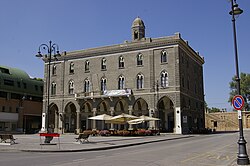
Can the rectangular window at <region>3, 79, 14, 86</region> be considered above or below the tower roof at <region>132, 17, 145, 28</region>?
below

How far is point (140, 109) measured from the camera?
4953 centimetres

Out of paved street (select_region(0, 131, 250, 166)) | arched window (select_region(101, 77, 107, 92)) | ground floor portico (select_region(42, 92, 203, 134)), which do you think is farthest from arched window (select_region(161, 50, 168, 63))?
paved street (select_region(0, 131, 250, 166))

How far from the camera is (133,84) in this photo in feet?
156

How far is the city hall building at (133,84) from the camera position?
44781mm

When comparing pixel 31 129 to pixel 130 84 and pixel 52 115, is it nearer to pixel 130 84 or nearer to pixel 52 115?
pixel 52 115

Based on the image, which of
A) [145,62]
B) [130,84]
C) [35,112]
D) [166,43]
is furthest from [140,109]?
[35,112]

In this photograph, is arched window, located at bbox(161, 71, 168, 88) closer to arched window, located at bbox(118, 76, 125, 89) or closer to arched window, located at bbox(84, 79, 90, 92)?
arched window, located at bbox(118, 76, 125, 89)

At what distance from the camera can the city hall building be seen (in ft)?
147

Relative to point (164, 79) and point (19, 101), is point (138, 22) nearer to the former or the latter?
point (164, 79)

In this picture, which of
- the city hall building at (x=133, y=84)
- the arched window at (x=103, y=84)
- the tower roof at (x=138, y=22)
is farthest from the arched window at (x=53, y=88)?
the tower roof at (x=138, y=22)

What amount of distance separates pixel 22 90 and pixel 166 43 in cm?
3188

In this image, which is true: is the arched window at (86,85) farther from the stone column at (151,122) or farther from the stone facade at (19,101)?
the stone facade at (19,101)

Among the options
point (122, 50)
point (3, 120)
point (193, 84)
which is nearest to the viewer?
point (122, 50)

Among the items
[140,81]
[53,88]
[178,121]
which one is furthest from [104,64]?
[178,121]
